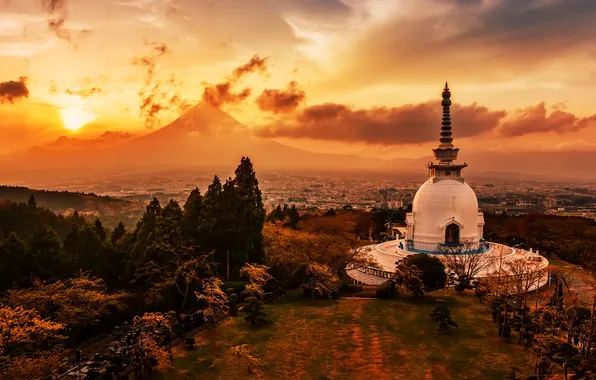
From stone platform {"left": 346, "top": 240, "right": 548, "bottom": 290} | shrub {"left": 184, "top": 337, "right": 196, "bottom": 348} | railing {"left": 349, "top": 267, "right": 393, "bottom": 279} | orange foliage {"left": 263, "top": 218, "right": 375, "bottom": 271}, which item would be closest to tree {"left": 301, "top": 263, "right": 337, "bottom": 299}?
orange foliage {"left": 263, "top": 218, "right": 375, "bottom": 271}

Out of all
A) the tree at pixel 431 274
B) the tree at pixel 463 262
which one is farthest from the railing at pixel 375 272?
the tree at pixel 463 262

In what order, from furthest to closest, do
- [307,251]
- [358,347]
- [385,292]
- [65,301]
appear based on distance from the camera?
[307,251], [385,292], [65,301], [358,347]

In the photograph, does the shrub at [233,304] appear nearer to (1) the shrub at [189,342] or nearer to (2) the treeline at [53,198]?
(1) the shrub at [189,342]

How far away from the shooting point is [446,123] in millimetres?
51438

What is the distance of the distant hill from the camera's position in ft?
291

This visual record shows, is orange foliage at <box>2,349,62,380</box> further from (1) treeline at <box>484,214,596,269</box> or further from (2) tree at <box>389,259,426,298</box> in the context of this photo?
(1) treeline at <box>484,214,596,269</box>

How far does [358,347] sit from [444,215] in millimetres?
25033

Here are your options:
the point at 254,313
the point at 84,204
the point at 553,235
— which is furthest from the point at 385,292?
the point at 84,204

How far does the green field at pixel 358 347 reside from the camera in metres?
21.6

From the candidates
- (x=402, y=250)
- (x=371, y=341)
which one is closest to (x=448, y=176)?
(x=402, y=250)

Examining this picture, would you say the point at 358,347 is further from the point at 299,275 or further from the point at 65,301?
the point at 65,301

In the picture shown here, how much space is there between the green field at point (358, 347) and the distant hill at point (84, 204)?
66778mm

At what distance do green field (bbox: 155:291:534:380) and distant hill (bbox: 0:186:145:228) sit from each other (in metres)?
66.8

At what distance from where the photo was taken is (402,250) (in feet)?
150
